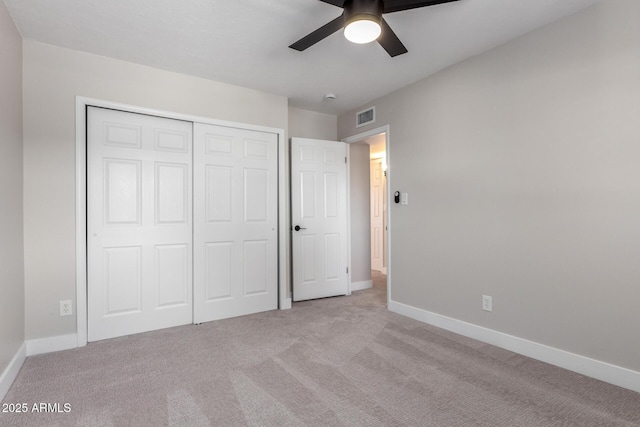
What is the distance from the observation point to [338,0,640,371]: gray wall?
2066 mm

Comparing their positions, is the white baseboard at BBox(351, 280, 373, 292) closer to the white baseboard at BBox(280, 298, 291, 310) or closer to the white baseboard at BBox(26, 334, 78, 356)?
the white baseboard at BBox(280, 298, 291, 310)

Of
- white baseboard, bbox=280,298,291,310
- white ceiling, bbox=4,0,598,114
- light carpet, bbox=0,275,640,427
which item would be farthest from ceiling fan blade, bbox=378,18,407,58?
white baseboard, bbox=280,298,291,310

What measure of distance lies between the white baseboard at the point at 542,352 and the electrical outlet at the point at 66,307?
3.24 meters

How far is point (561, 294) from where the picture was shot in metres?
2.34

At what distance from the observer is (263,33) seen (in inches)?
98.4

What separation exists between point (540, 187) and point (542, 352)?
1250 mm

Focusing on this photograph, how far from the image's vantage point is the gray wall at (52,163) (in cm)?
258

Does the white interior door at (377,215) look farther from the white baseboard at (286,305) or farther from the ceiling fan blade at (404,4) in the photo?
the ceiling fan blade at (404,4)

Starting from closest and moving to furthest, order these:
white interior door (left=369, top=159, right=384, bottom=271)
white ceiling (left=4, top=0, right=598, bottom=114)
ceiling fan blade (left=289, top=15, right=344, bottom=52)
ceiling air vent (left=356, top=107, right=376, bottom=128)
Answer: ceiling fan blade (left=289, top=15, right=344, bottom=52) < white ceiling (left=4, top=0, right=598, bottom=114) < ceiling air vent (left=356, top=107, right=376, bottom=128) < white interior door (left=369, top=159, right=384, bottom=271)

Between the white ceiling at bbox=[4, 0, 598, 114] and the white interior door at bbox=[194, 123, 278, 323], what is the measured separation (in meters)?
0.72

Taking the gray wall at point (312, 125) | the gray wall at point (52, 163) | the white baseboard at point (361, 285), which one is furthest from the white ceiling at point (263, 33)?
the white baseboard at point (361, 285)

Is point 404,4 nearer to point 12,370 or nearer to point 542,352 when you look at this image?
point 542,352

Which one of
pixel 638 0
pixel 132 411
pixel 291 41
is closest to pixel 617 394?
pixel 638 0

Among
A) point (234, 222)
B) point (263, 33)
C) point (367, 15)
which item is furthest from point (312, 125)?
point (367, 15)
